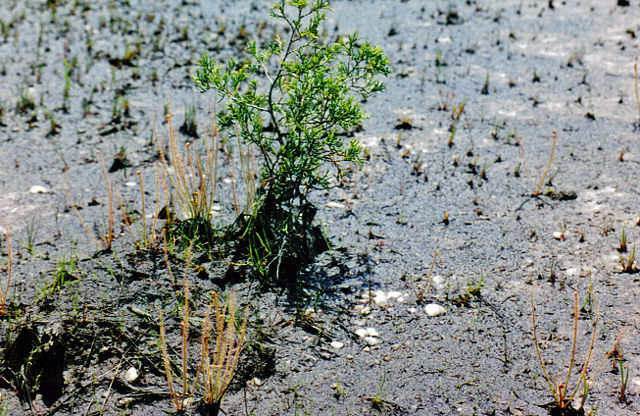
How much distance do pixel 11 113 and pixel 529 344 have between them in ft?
18.0

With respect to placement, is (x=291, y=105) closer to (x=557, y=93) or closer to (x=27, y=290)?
(x=27, y=290)

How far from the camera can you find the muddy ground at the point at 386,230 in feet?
11.0

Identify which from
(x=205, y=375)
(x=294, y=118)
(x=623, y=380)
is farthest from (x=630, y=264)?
(x=205, y=375)

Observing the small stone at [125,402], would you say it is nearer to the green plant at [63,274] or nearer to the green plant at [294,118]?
the green plant at [63,274]

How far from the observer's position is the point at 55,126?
19.8 ft

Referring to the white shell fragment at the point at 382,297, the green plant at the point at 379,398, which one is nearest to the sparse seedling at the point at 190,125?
the white shell fragment at the point at 382,297

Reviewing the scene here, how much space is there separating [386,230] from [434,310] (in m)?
0.94

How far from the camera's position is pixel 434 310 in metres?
3.90

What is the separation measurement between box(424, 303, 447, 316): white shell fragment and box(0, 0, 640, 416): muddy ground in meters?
0.05

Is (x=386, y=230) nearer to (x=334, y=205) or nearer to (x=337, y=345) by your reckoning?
Result: (x=334, y=205)

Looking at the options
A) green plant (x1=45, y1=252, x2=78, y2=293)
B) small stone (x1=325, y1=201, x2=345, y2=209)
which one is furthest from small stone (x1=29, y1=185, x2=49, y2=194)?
small stone (x1=325, y1=201, x2=345, y2=209)

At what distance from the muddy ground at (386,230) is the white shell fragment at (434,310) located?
50 mm

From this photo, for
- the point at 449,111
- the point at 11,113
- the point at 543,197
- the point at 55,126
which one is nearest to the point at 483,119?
the point at 449,111

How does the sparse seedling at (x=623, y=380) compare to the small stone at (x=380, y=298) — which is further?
the small stone at (x=380, y=298)
